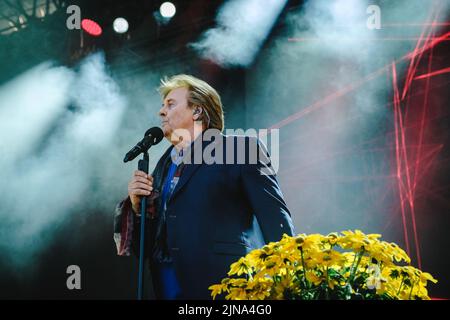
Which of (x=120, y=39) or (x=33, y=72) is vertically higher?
(x=120, y=39)

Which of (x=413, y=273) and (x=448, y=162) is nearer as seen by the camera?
(x=413, y=273)

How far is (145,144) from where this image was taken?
1649mm

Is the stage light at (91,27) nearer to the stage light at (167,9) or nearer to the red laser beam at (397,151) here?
the stage light at (167,9)

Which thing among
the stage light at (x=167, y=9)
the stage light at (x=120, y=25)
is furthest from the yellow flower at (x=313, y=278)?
the stage light at (x=120, y=25)

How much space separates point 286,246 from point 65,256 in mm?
3858

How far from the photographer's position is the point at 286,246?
0.91 meters

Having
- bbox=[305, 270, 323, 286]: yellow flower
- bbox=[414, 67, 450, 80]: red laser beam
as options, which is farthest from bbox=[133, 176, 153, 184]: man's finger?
bbox=[414, 67, 450, 80]: red laser beam

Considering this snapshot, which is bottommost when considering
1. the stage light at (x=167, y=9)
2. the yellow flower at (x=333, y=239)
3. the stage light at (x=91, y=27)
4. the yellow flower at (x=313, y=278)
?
the yellow flower at (x=313, y=278)

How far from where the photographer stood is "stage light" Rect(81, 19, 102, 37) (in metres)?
4.14

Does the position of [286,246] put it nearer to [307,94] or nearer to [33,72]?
[307,94]

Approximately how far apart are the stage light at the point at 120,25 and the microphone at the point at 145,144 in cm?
285

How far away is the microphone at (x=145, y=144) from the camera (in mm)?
1638

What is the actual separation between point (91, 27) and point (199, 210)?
9.95 feet

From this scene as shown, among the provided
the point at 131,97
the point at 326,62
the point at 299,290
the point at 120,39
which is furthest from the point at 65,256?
the point at 299,290
